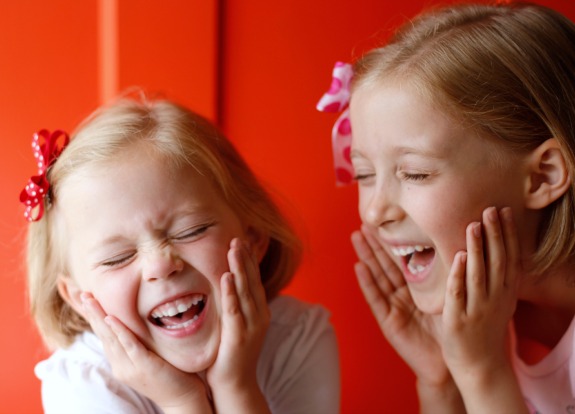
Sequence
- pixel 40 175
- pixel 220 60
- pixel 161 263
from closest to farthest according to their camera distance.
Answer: pixel 161 263 < pixel 40 175 < pixel 220 60

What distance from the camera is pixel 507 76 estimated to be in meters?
1.10

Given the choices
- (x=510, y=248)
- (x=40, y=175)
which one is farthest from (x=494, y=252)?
(x=40, y=175)

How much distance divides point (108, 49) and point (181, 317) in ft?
1.75

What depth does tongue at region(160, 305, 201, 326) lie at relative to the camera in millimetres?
1130

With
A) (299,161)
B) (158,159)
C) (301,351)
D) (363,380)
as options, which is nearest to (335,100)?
(299,161)

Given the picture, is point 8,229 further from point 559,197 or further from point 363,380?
point 559,197

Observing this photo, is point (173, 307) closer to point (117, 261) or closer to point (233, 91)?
point (117, 261)

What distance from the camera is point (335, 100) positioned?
1.27m

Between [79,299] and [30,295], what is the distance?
13cm

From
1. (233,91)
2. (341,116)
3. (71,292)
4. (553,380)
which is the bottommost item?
(553,380)

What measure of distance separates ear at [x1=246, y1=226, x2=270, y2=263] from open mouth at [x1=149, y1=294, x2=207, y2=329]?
17 centimetres

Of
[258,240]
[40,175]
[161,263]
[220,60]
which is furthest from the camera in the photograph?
[220,60]

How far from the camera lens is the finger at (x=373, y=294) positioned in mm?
1353

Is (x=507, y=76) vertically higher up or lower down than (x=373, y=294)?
higher up
